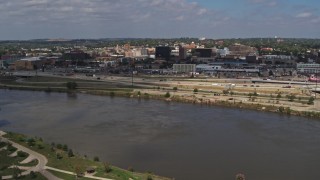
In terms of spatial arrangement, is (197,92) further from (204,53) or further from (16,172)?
(204,53)

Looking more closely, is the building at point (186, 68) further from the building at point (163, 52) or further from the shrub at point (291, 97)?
the shrub at point (291, 97)

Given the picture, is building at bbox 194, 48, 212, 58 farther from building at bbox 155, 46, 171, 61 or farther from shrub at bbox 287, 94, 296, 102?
shrub at bbox 287, 94, 296, 102

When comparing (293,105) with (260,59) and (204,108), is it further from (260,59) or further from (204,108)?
(260,59)

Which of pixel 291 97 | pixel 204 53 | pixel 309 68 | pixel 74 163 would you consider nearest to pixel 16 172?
pixel 74 163

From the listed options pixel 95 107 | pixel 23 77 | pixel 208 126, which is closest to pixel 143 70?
pixel 23 77

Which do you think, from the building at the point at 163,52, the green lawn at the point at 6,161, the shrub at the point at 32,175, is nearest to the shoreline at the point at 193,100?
the green lawn at the point at 6,161

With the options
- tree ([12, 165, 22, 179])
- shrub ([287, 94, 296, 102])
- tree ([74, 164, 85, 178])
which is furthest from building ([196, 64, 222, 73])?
tree ([12, 165, 22, 179])
